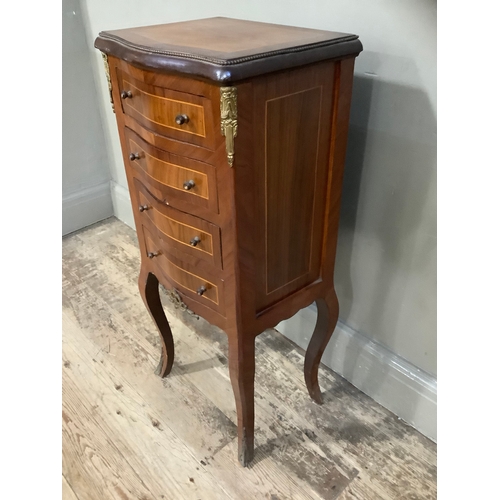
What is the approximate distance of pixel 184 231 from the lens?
3.39ft

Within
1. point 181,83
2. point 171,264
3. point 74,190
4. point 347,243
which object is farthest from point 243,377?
point 74,190

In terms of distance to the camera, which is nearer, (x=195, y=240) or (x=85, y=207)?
(x=195, y=240)

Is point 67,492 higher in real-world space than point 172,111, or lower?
lower

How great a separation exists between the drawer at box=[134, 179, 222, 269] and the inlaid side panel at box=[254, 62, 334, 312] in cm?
10

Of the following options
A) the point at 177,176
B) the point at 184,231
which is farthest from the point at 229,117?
the point at 184,231

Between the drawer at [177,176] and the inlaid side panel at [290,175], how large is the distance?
0.10 metres

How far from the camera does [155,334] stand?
5.90ft

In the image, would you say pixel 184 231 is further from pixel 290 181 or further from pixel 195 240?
pixel 290 181

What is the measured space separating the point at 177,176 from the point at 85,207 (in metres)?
1.73

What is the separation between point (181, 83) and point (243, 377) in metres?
0.70

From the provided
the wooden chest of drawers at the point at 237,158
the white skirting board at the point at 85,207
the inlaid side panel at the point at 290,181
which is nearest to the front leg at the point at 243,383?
the wooden chest of drawers at the point at 237,158

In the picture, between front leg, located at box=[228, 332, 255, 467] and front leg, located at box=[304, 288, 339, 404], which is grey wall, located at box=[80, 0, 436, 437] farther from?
front leg, located at box=[228, 332, 255, 467]

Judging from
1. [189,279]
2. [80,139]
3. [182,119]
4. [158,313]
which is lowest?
[158,313]

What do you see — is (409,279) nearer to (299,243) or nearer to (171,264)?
(299,243)
